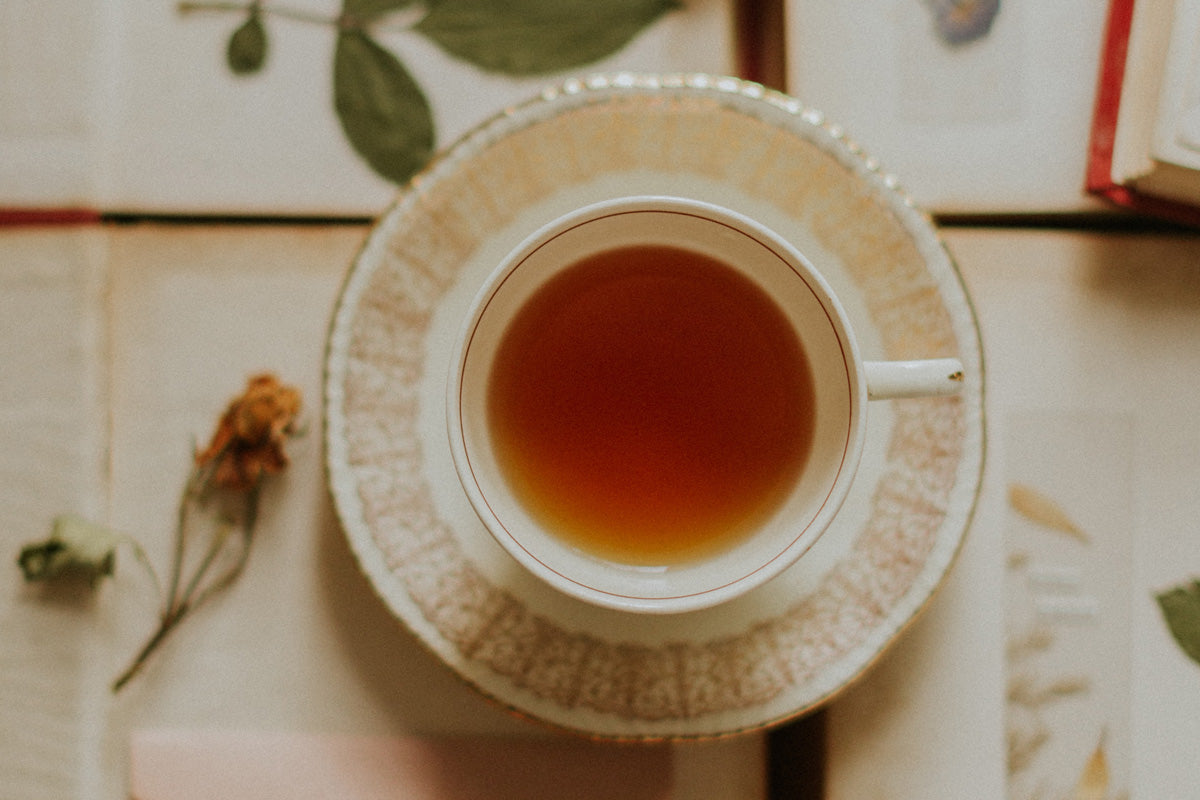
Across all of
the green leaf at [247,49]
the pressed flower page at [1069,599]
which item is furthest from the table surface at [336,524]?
the green leaf at [247,49]

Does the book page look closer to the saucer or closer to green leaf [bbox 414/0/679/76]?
the saucer

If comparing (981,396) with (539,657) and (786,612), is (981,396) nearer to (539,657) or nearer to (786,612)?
(786,612)

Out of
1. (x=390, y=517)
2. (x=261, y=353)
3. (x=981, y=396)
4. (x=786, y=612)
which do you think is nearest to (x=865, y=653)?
(x=786, y=612)

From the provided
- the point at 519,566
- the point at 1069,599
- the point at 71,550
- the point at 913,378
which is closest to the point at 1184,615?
the point at 1069,599

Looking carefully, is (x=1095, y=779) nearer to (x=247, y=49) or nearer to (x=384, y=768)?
(x=384, y=768)

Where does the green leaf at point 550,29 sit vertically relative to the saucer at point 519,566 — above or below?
above

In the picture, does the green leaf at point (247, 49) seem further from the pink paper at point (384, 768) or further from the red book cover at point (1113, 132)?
the red book cover at point (1113, 132)
